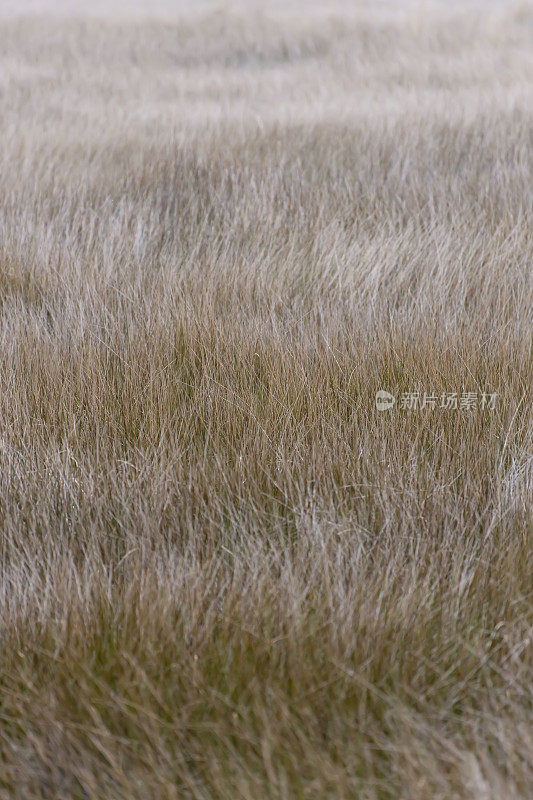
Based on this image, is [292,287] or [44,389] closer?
[44,389]

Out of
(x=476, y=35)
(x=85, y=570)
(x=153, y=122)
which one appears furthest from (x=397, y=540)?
(x=476, y=35)

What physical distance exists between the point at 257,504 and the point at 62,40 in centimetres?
795

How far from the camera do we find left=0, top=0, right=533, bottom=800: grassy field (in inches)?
41.9

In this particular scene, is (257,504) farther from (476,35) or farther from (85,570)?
(476,35)

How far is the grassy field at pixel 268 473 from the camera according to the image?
3.49ft

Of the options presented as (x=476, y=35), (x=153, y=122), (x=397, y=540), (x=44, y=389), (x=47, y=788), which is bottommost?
(x=47, y=788)

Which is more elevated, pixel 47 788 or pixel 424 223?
pixel 424 223

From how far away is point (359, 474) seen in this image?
1548 mm

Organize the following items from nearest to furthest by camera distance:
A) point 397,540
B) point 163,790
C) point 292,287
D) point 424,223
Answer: point 163,790
point 397,540
point 292,287
point 424,223

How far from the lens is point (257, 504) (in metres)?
1.52

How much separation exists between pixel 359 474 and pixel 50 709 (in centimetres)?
78

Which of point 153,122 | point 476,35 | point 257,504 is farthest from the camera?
point 476,35

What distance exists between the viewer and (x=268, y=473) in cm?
155

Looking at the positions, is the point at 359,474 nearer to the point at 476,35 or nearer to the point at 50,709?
the point at 50,709
